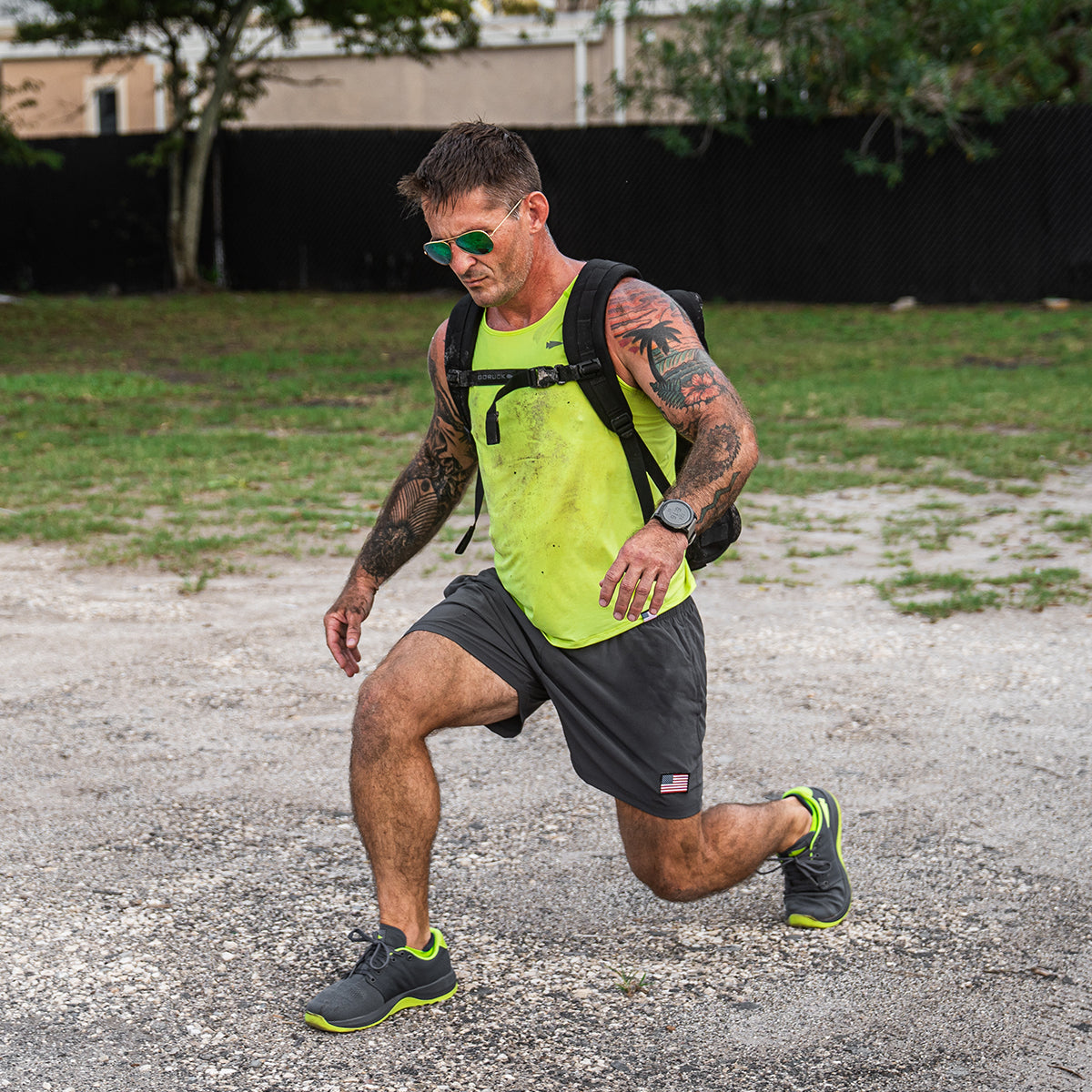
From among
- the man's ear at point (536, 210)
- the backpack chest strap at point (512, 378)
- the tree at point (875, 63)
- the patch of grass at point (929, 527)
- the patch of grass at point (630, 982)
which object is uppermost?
the tree at point (875, 63)

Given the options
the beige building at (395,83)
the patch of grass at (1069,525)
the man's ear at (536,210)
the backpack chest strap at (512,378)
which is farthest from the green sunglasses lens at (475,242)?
the beige building at (395,83)

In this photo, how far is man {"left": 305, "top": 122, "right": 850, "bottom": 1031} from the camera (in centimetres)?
304

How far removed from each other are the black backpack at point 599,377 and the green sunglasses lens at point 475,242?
0.64 feet

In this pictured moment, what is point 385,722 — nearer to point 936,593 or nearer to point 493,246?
point 493,246

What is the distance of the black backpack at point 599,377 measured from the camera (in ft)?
9.93

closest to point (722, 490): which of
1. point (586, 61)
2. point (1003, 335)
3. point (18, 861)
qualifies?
point (18, 861)

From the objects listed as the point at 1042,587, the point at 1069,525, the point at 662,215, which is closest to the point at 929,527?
the point at 1069,525

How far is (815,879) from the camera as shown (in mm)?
3457

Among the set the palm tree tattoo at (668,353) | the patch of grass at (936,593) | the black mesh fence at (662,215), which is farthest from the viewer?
the black mesh fence at (662,215)

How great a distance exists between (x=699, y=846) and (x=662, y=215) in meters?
17.8

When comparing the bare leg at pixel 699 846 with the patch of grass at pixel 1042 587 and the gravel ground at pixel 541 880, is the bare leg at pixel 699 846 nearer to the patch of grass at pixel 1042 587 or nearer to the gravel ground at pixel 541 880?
the gravel ground at pixel 541 880

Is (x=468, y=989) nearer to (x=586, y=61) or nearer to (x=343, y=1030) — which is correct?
(x=343, y=1030)

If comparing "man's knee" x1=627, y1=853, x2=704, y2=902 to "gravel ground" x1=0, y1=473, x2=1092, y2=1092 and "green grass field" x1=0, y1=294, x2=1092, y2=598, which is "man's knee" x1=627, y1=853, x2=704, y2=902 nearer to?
"gravel ground" x1=0, y1=473, x2=1092, y2=1092

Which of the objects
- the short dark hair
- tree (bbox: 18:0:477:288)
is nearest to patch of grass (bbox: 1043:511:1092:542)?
the short dark hair
